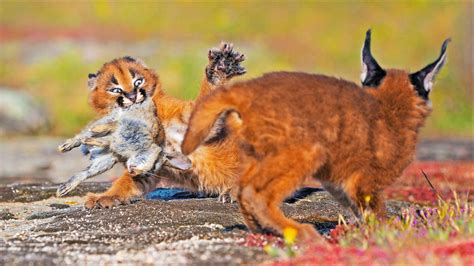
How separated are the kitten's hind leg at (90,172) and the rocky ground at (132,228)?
25 cm

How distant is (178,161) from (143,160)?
0.42 meters

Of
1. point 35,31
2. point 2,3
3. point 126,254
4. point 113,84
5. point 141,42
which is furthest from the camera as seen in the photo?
point 2,3

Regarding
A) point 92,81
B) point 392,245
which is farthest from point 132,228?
point 92,81

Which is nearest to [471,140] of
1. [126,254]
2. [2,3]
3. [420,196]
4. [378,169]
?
[420,196]

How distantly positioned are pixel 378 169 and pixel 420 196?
409 cm

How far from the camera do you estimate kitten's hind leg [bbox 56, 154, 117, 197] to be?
29.0 feet

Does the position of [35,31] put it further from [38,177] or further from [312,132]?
[312,132]

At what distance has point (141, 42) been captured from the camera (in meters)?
33.7

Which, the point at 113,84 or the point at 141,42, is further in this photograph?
the point at 141,42

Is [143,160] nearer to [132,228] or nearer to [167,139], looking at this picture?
[167,139]

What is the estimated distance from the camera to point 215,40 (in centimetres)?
3334

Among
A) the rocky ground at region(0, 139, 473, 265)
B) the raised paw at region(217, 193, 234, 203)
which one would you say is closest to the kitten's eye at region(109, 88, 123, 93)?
the rocky ground at region(0, 139, 473, 265)

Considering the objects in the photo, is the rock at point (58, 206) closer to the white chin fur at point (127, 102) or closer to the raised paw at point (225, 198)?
the white chin fur at point (127, 102)

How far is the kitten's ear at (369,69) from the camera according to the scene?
7984 millimetres
